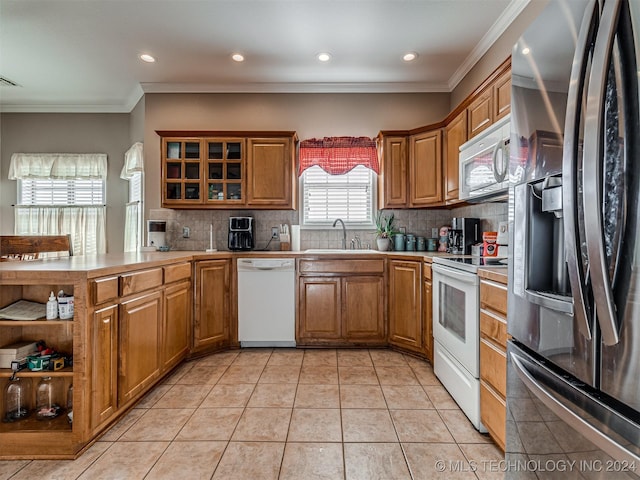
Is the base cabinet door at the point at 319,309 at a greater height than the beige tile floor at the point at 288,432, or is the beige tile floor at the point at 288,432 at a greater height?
the base cabinet door at the point at 319,309

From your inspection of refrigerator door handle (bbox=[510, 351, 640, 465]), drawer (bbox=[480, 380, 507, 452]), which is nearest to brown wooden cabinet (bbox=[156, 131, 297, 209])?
drawer (bbox=[480, 380, 507, 452])

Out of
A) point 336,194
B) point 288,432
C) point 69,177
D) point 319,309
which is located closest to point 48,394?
point 288,432

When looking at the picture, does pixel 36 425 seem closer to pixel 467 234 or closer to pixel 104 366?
pixel 104 366

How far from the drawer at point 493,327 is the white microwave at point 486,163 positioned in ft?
2.80

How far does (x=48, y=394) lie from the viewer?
1716 mm

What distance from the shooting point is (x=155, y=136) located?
12.2ft

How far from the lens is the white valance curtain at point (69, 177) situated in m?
4.27

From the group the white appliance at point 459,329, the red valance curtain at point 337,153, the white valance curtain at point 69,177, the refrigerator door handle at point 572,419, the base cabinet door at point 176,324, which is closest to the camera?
the refrigerator door handle at point 572,419

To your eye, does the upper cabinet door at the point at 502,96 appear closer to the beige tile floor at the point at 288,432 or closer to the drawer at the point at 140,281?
the beige tile floor at the point at 288,432

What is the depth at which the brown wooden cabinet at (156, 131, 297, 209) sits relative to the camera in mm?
3381

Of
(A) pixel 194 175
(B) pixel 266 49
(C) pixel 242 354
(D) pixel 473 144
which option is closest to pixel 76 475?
(C) pixel 242 354

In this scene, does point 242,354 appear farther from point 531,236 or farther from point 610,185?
point 610,185

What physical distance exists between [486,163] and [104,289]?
246cm

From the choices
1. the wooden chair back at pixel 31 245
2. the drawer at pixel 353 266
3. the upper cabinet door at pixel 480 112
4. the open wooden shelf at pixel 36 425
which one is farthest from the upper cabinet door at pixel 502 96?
the wooden chair back at pixel 31 245
